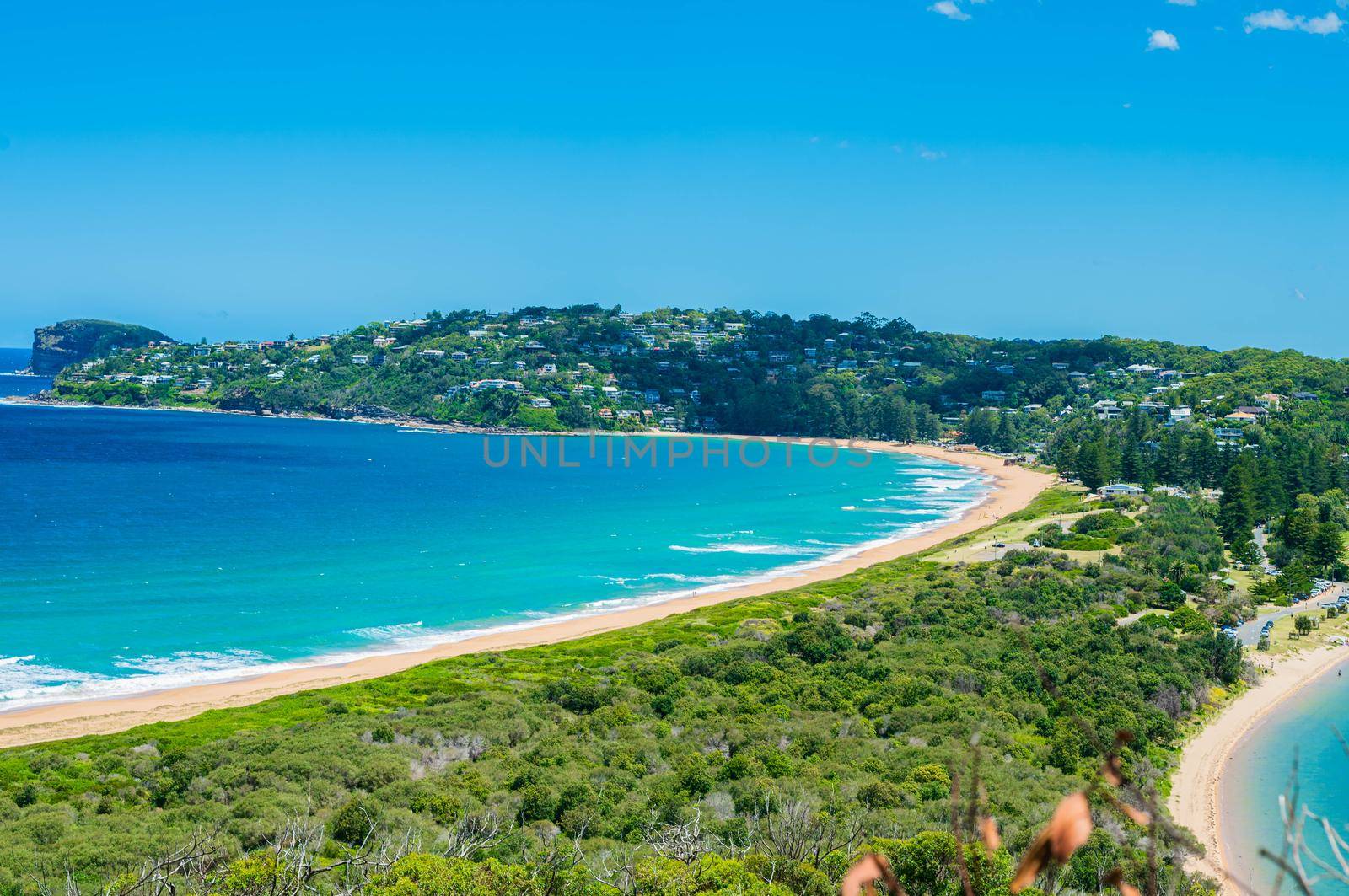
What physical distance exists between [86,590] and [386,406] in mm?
98845

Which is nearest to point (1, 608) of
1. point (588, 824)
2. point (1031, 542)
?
point (588, 824)

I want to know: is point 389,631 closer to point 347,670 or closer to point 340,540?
point 347,670

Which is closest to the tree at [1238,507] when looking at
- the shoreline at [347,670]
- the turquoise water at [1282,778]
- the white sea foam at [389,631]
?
the shoreline at [347,670]

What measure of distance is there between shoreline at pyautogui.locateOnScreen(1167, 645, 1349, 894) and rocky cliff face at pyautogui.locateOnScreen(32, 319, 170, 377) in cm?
19869

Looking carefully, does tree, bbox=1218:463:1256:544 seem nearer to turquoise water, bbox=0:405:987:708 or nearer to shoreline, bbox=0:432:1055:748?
shoreline, bbox=0:432:1055:748

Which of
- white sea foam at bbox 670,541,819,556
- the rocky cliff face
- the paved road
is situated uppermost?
the rocky cliff face

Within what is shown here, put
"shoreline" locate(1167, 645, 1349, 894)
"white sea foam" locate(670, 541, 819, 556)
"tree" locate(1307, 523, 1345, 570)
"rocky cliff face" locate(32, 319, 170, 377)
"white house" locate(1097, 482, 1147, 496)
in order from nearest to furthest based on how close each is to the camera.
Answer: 1. "shoreline" locate(1167, 645, 1349, 894)
2. "tree" locate(1307, 523, 1345, 570)
3. "white sea foam" locate(670, 541, 819, 556)
4. "white house" locate(1097, 482, 1147, 496)
5. "rocky cliff face" locate(32, 319, 170, 377)

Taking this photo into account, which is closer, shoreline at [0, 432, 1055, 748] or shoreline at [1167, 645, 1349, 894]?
shoreline at [1167, 645, 1349, 894]

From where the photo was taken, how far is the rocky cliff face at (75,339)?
18600 centimetres

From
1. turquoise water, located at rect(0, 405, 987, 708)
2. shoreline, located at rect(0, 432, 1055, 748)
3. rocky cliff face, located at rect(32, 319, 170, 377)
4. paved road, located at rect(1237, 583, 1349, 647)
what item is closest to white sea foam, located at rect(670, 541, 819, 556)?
turquoise water, located at rect(0, 405, 987, 708)

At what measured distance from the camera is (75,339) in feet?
627

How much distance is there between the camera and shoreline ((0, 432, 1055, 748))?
22000 millimetres

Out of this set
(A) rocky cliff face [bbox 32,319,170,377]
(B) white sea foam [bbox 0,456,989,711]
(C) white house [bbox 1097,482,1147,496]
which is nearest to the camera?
(B) white sea foam [bbox 0,456,989,711]

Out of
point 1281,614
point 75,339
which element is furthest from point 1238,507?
point 75,339
